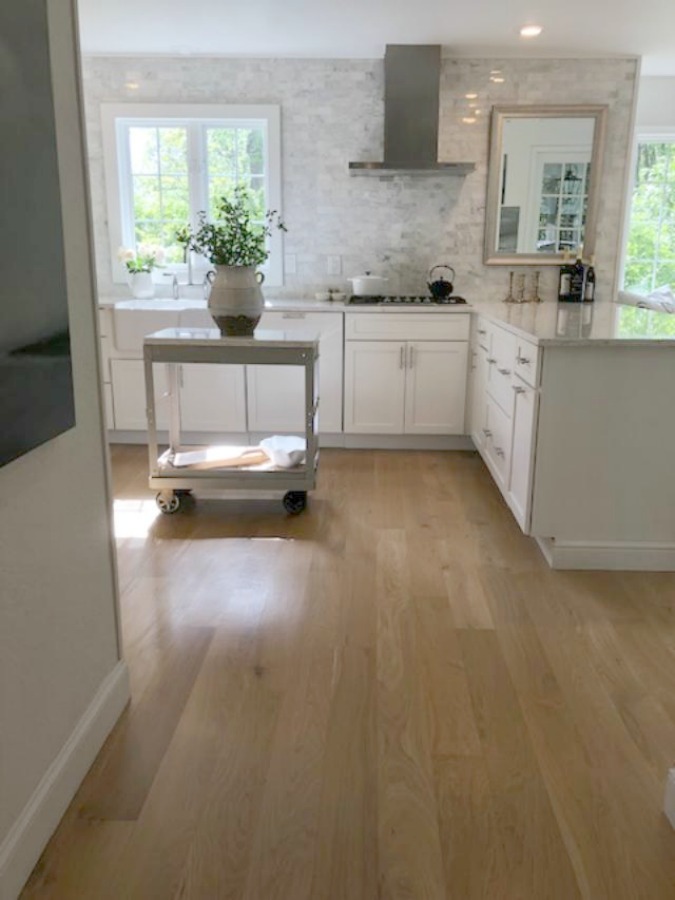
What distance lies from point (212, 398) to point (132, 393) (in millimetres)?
514

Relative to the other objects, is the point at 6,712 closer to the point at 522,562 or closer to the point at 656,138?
the point at 522,562

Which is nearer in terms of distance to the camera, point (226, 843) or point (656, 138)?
point (226, 843)

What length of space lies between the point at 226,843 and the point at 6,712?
546mm

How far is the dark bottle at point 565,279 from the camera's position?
4.86 meters

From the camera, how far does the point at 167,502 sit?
3.58 metres

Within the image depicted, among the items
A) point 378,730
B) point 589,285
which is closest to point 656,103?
point 589,285

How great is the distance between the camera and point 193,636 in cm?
242

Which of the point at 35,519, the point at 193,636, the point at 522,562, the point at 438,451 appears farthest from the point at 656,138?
the point at 35,519

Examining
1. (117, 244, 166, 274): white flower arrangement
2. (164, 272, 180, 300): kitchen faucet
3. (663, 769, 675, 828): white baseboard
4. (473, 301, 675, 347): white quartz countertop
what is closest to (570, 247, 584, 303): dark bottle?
(473, 301, 675, 347): white quartz countertop

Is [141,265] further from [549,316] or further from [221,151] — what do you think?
[549,316]

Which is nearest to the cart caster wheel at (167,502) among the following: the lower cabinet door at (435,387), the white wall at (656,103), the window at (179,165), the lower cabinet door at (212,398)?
the lower cabinet door at (212,398)

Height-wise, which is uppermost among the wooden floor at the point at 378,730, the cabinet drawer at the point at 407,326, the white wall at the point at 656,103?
the white wall at the point at 656,103

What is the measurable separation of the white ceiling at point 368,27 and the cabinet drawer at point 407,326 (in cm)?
156

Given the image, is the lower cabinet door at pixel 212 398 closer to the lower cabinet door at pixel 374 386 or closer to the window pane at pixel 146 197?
the lower cabinet door at pixel 374 386
